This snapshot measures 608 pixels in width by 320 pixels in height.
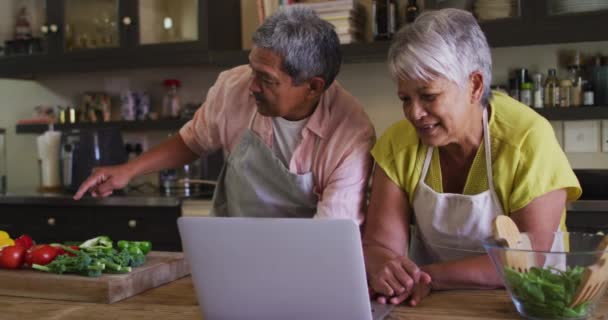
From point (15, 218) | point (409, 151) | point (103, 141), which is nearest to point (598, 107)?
point (409, 151)

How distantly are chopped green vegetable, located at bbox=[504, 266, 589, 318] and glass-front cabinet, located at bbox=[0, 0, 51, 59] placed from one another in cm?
298

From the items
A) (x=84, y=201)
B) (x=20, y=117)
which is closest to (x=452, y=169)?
(x=84, y=201)

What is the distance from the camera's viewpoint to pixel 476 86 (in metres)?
1.44

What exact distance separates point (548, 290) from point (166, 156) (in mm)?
1167

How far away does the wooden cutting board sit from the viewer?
141 cm

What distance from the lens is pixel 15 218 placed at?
332 centimetres

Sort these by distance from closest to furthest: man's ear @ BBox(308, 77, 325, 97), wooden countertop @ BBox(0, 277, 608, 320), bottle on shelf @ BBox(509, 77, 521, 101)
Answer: wooden countertop @ BBox(0, 277, 608, 320) → man's ear @ BBox(308, 77, 325, 97) → bottle on shelf @ BBox(509, 77, 521, 101)

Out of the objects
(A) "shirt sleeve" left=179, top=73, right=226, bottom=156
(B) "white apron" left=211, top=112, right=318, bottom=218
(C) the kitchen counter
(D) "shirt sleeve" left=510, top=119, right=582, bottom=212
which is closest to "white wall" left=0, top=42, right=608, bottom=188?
(C) the kitchen counter

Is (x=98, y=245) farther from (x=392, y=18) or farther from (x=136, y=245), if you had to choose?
(x=392, y=18)

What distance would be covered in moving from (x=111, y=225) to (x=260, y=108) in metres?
1.67

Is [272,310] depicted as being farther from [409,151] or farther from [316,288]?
[409,151]

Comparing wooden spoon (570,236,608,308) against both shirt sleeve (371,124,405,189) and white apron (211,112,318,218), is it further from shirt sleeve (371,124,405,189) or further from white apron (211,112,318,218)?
white apron (211,112,318,218)

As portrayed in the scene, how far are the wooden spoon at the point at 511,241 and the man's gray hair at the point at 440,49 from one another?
0.32 m

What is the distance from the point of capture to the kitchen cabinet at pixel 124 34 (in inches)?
130
